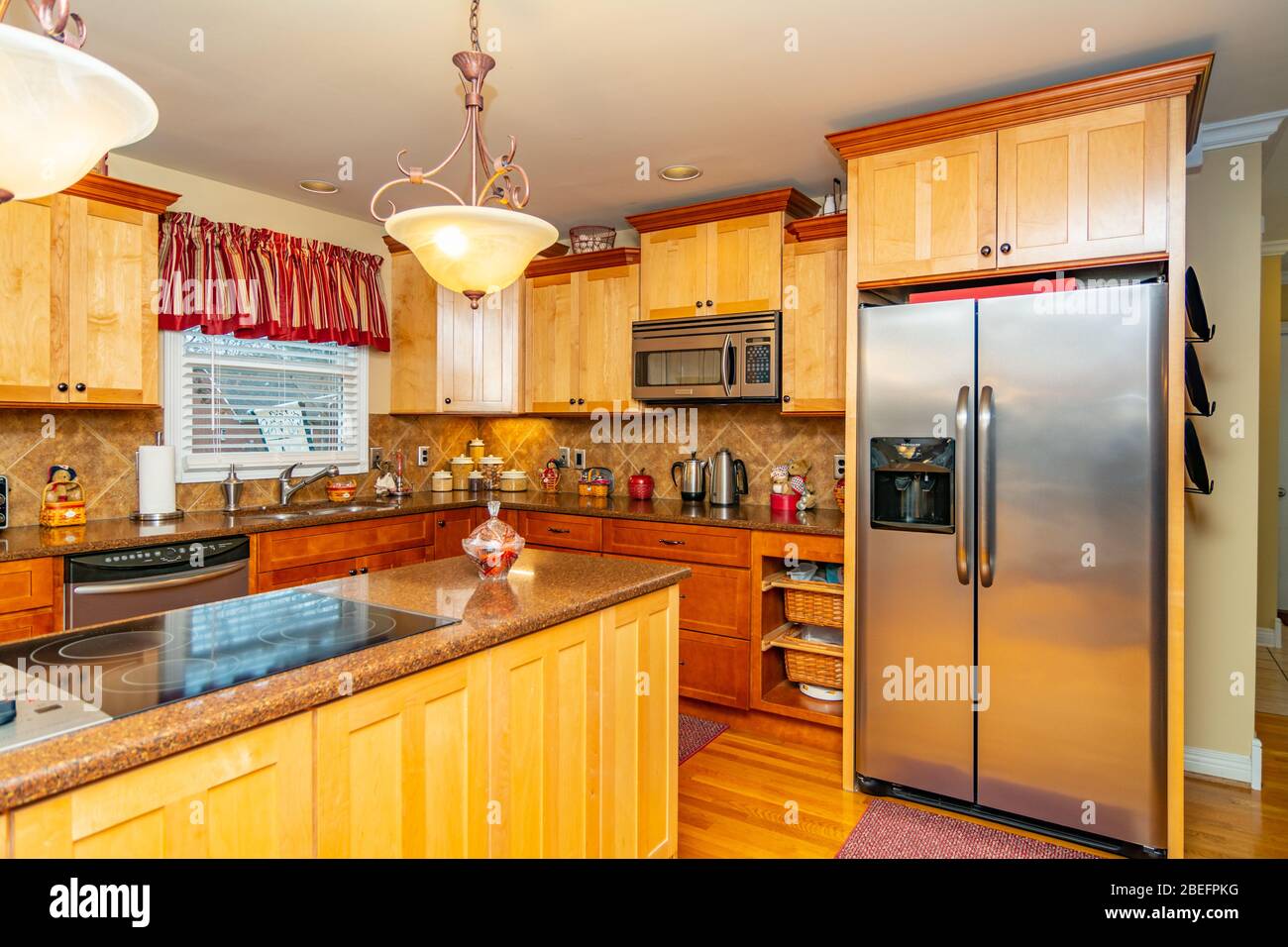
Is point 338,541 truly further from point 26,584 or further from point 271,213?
point 271,213

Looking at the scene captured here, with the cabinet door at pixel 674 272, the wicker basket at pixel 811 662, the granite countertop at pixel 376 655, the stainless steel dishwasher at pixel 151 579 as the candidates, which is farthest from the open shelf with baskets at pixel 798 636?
the stainless steel dishwasher at pixel 151 579

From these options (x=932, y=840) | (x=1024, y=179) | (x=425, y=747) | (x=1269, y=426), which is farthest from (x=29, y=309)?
(x=1269, y=426)

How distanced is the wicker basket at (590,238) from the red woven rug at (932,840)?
3.19 meters

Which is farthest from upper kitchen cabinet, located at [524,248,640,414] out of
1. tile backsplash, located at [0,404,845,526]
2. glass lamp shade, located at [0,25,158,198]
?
glass lamp shade, located at [0,25,158,198]

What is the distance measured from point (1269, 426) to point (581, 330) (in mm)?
4160

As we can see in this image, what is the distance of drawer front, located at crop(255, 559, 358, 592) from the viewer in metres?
3.43

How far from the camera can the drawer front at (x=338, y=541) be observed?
3449 mm

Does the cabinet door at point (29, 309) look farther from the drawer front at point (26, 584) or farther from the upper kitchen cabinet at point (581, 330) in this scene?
the upper kitchen cabinet at point (581, 330)

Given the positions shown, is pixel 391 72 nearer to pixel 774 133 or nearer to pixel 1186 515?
pixel 774 133

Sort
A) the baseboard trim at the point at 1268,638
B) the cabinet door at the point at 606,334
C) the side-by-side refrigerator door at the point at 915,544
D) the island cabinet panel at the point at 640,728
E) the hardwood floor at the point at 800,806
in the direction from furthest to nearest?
the baseboard trim at the point at 1268,638 → the cabinet door at the point at 606,334 → the side-by-side refrigerator door at the point at 915,544 → the hardwood floor at the point at 800,806 → the island cabinet panel at the point at 640,728

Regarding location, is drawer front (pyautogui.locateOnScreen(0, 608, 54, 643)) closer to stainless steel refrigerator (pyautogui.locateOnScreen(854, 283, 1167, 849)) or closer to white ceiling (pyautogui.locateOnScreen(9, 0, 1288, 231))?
white ceiling (pyautogui.locateOnScreen(9, 0, 1288, 231))

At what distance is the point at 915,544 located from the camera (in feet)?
9.14
